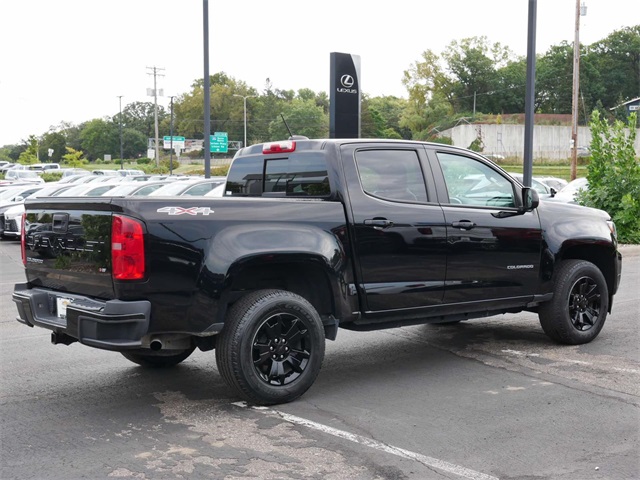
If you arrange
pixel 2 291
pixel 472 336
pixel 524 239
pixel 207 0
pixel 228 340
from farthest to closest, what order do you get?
pixel 207 0 < pixel 2 291 < pixel 472 336 < pixel 524 239 < pixel 228 340

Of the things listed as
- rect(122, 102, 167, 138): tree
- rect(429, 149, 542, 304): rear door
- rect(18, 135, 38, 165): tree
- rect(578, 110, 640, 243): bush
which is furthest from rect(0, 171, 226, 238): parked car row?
rect(122, 102, 167, 138): tree

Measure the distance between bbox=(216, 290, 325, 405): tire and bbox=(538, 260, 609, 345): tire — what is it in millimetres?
2751

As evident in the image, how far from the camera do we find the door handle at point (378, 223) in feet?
19.9

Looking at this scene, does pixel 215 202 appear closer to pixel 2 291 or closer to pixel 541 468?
pixel 541 468

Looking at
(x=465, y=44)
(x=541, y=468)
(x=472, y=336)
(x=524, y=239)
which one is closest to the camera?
(x=541, y=468)

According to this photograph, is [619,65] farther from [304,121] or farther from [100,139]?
[100,139]

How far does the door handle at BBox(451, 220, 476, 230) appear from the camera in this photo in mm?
6518

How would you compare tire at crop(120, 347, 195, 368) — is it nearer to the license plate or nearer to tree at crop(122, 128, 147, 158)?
the license plate

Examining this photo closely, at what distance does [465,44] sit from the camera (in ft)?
340

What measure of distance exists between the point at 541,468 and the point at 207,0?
19.4 m

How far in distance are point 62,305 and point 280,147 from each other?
2230 millimetres

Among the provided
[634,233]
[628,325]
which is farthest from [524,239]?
[634,233]

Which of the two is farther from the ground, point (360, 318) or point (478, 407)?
point (360, 318)

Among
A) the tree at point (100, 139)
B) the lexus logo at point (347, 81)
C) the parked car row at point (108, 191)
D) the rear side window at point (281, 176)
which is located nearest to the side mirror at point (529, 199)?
the rear side window at point (281, 176)
